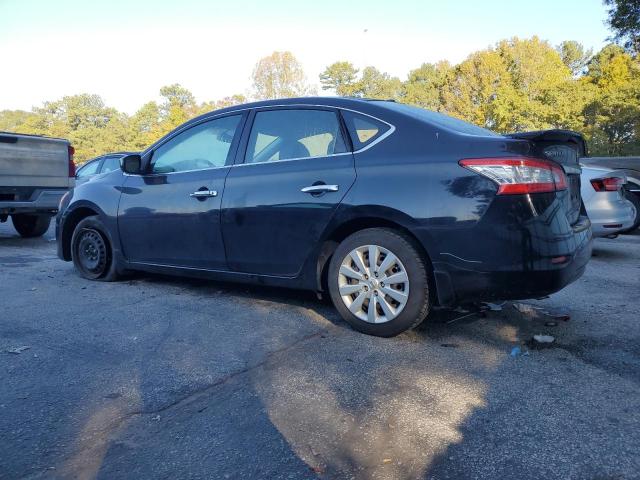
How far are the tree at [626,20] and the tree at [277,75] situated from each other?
1233 inches

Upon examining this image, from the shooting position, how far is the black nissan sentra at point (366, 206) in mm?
3352

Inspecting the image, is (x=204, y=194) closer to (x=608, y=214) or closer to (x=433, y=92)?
(x=608, y=214)

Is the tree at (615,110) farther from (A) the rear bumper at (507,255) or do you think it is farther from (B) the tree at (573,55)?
(A) the rear bumper at (507,255)

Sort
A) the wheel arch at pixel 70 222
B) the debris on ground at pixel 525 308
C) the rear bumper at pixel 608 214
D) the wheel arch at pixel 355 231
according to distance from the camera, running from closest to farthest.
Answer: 1. the wheel arch at pixel 355 231
2. the debris on ground at pixel 525 308
3. the wheel arch at pixel 70 222
4. the rear bumper at pixel 608 214

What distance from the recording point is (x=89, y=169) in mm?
13539

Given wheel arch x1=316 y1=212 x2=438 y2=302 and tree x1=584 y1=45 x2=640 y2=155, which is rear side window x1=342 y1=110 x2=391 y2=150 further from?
tree x1=584 y1=45 x2=640 y2=155

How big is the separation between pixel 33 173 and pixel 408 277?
25.4 feet

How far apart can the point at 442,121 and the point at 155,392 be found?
2629 millimetres

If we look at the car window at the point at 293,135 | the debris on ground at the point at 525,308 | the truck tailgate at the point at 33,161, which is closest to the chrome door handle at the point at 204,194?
the car window at the point at 293,135

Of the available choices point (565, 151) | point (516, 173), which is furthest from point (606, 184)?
point (516, 173)

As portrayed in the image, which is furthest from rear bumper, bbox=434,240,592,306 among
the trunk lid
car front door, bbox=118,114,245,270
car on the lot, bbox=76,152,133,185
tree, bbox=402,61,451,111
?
tree, bbox=402,61,451,111

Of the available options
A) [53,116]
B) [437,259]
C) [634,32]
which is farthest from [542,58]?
[53,116]

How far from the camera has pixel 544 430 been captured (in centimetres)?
245

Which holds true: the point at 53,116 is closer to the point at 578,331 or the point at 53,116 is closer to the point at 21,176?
the point at 21,176
